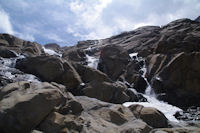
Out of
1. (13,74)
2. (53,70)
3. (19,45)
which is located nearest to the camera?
(13,74)

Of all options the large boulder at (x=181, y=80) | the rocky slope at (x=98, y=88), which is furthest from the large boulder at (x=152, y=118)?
the large boulder at (x=181, y=80)

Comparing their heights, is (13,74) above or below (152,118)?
above

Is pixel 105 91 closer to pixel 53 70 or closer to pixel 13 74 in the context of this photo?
pixel 53 70

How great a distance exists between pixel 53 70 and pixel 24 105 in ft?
53.8

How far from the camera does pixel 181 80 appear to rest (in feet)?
99.7

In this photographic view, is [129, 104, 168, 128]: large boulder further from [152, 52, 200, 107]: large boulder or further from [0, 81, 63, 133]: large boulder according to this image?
[152, 52, 200, 107]: large boulder

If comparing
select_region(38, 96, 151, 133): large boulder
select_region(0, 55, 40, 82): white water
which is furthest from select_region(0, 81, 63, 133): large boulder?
select_region(0, 55, 40, 82): white water

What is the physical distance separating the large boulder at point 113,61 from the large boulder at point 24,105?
27521mm

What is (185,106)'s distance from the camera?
1105 inches

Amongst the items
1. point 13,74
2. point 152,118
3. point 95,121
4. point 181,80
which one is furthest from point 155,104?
point 95,121

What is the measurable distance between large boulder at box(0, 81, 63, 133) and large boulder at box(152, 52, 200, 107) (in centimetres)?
2328

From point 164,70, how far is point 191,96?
5019 millimetres

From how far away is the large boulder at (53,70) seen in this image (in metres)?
24.3

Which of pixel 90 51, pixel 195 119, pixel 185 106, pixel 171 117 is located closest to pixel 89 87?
pixel 171 117
